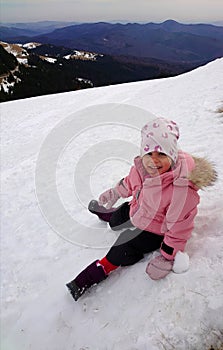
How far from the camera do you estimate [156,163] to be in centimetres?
309

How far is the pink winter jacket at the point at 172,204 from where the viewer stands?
3000mm

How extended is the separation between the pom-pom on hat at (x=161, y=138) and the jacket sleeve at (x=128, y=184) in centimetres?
47

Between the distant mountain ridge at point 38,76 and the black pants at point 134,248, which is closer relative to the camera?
the black pants at point 134,248

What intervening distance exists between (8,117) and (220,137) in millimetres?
10454

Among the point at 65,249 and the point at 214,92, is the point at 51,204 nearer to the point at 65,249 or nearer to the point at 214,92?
the point at 65,249

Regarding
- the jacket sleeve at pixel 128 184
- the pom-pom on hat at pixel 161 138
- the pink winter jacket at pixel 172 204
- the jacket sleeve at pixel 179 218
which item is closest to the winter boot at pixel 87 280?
the pink winter jacket at pixel 172 204

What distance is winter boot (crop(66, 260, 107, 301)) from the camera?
339 cm

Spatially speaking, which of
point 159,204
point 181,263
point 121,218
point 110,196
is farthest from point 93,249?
→ point 181,263

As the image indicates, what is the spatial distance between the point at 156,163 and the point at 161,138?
0.84 ft

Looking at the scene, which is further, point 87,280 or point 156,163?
point 87,280

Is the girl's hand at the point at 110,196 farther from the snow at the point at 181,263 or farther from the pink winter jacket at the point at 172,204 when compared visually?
the snow at the point at 181,263

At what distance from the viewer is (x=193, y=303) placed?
2.65m

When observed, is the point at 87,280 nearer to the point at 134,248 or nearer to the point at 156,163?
the point at 134,248

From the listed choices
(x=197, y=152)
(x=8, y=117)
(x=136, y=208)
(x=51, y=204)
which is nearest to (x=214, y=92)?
(x=197, y=152)
